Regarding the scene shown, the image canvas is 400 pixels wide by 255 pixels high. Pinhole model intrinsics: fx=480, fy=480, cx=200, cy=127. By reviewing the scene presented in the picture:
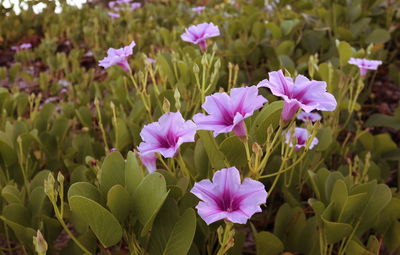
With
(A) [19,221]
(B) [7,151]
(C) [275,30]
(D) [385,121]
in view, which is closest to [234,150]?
(A) [19,221]

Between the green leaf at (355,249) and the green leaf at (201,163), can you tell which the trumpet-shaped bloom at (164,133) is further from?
the green leaf at (355,249)

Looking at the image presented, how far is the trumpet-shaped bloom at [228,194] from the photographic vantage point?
96cm

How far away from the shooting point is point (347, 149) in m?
1.89

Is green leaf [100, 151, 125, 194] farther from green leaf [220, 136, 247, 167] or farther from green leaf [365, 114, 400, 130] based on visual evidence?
green leaf [365, 114, 400, 130]

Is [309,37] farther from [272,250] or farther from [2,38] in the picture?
[2,38]

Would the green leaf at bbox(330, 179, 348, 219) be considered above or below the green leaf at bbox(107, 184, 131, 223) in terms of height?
below

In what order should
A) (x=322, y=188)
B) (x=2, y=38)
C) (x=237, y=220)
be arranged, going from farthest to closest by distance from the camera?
(x=2, y=38) < (x=322, y=188) < (x=237, y=220)

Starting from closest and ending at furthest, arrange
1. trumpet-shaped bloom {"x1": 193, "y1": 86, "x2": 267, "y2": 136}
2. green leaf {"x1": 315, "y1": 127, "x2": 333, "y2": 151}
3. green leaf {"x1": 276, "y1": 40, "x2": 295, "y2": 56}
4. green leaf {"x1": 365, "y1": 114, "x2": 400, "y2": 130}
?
trumpet-shaped bloom {"x1": 193, "y1": 86, "x2": 267, "y2": 136} → green leaf {"x1": 315, "y1": 127, "x2": 333, "y2": 151} → green leaf {"x1": 365, "y1": 114, "x2": 400, "y2": 130} → green leaf {"x1": 276, "y1": 40, "x2": 295, "y2": 56}

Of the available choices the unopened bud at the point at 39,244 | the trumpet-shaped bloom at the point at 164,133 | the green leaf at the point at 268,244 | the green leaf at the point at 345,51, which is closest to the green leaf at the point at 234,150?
the trumpet-shaped bloom at the point at 164,133

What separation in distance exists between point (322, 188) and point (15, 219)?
87 cm

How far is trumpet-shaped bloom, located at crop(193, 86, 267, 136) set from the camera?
1000 mm

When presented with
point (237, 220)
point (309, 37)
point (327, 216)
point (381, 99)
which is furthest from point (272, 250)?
point (381, 99)

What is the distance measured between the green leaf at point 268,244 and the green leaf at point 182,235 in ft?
0.84

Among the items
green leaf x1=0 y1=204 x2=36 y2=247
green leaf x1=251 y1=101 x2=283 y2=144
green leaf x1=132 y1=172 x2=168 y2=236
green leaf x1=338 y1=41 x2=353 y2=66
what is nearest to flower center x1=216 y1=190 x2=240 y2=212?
green leaf x1=132 y1=172 x2=168 y2=236
